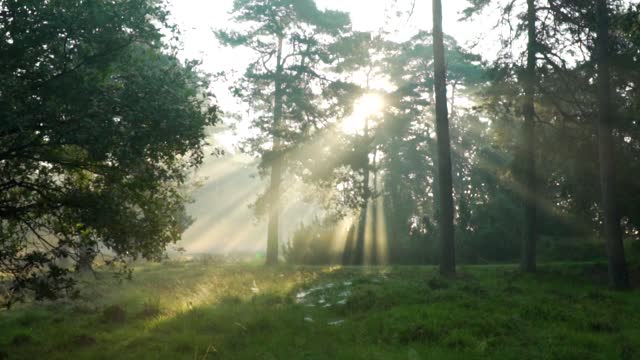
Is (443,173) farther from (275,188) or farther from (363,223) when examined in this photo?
(363,223)

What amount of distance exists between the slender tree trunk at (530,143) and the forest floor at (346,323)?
3864mm

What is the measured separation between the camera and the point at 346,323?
11695mm

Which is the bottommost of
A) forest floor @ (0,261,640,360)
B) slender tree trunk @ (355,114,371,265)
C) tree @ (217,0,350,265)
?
forest floor @ (0,261,640,360)

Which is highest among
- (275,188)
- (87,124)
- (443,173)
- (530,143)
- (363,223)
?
(530,143)

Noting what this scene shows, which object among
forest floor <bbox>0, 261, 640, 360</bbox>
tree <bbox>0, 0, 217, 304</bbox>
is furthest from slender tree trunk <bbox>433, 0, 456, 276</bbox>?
tree <bbox>0, 0, 217, 304</bbox>

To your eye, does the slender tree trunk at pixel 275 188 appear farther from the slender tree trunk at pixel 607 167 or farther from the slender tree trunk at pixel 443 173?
the slender tree trunk at pixel 607 167

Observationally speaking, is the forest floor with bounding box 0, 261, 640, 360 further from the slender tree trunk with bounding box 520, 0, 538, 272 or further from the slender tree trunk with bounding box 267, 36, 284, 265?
the slender tree trunk with bounding box 267, 36, 284, 265

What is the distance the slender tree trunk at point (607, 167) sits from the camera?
1733 cm

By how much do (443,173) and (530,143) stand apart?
4.55 m

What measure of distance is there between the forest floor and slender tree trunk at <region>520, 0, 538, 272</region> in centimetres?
386

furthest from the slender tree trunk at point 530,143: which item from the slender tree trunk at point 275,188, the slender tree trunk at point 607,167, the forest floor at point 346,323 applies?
the slender tree trunk at point 275,188

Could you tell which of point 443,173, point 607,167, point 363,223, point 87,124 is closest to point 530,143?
point 607,167

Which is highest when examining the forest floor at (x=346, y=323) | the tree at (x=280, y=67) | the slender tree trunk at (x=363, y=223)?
the tree at (x=280, y=67)

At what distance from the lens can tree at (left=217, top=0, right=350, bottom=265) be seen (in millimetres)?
31188
